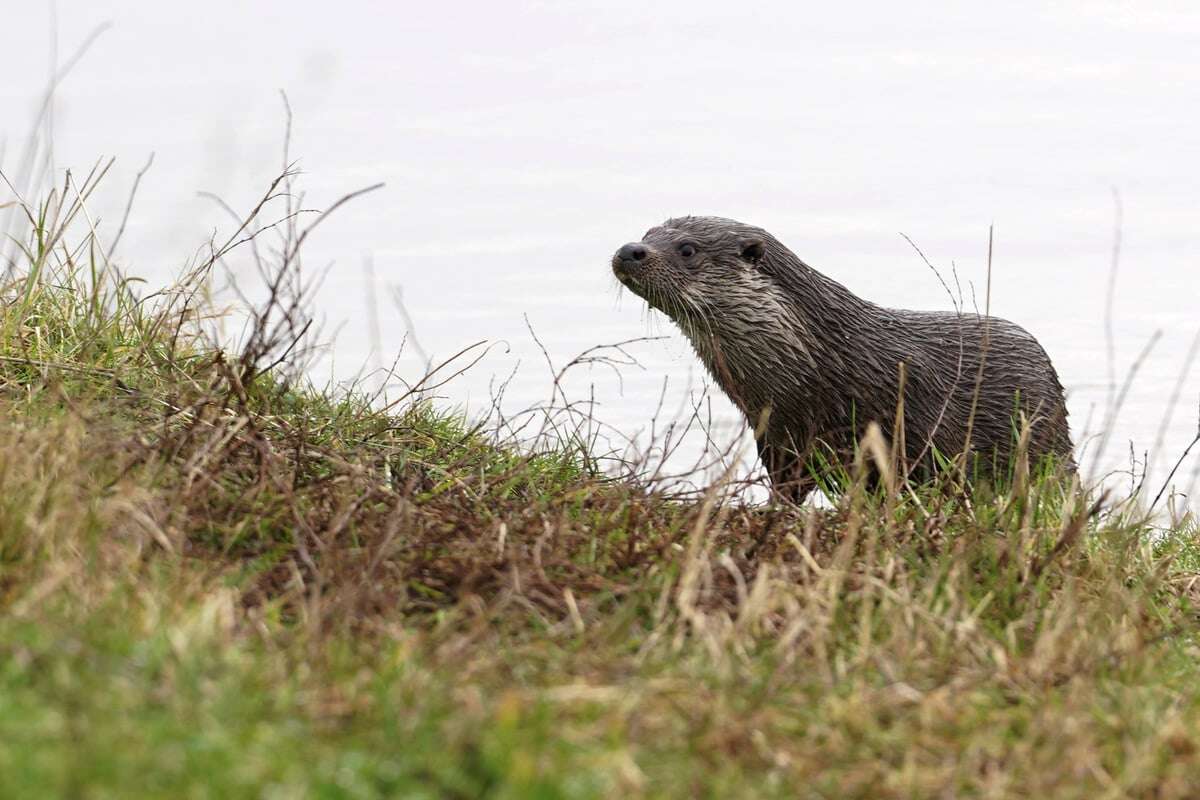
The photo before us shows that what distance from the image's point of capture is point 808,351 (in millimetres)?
5949

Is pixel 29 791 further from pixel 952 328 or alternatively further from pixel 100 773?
pixel 952 328

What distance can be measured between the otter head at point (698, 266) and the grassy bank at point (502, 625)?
1.27 m

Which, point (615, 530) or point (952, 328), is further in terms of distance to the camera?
point (952, 328)

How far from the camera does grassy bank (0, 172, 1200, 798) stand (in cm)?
255

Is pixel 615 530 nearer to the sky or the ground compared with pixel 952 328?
nearer to the ground

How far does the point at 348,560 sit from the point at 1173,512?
3207 millimetres

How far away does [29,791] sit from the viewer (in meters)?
2.23

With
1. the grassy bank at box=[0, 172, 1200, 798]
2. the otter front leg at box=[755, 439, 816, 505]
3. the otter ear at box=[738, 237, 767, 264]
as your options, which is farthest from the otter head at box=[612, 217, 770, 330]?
the grassy bank at box=[0, 172, 1200, 798]

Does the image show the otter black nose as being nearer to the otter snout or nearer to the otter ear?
the otter snout

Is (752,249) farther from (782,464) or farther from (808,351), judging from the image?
(782,464)

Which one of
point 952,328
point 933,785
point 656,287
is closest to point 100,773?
point 933,785

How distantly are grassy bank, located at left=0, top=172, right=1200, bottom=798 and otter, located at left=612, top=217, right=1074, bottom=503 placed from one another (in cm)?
108

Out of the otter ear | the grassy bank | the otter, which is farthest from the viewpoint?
the otter ear

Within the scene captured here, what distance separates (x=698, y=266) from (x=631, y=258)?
258 mm
